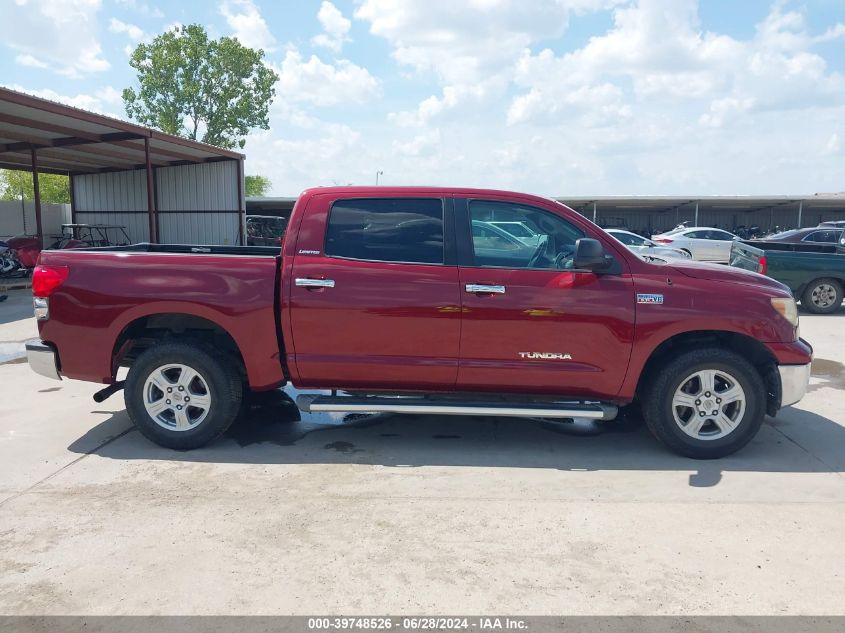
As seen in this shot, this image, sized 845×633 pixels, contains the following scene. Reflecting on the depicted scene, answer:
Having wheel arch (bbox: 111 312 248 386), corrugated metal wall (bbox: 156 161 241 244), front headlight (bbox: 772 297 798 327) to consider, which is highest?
corrugated metal wall (bbox: 156 161 241 244)

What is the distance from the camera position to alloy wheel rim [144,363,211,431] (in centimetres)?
482

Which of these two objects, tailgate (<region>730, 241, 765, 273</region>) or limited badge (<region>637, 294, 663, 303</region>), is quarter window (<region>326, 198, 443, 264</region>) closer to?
limited badge (<region>637, 294, 663, 303</region>)

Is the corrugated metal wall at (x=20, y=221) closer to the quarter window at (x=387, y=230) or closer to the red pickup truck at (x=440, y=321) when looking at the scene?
the red pickup truck at (x=440, y=321)

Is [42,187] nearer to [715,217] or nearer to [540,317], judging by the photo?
[715,217]

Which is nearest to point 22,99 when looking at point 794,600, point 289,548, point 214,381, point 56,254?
point 56,254

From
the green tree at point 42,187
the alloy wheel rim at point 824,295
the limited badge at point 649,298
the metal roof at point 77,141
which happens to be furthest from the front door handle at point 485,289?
the green tree at point 42,187

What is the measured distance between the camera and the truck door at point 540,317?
4.53 metres

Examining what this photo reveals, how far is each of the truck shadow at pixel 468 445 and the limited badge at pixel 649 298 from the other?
1.18 m

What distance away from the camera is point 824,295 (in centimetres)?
1207

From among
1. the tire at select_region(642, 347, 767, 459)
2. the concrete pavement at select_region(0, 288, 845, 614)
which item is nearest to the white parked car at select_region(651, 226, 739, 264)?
the concrete pavement at select_region(0, 288, 845, 614)

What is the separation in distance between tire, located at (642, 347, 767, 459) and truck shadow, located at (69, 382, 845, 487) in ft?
0.52

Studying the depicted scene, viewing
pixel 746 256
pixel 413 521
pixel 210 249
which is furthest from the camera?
pixel 746 256

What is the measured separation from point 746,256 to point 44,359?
434 inches

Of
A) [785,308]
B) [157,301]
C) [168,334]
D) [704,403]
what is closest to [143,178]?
[168,334]
